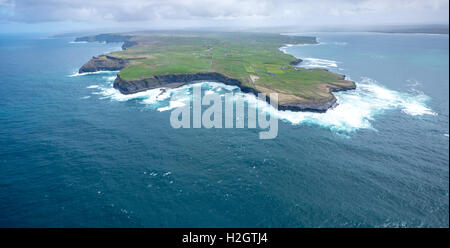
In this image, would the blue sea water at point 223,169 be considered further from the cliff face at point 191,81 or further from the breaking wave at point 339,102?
the cliff face at point 191,81

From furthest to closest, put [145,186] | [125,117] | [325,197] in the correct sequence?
[125,117] → [145,186] → [325,197]

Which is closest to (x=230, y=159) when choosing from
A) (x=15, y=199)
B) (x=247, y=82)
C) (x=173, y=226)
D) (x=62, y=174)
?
(x=173, y=226)

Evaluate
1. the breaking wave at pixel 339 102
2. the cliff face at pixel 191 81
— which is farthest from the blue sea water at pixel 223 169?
the cliff face at pixel 191 81

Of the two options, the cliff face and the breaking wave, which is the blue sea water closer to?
the breaking wave

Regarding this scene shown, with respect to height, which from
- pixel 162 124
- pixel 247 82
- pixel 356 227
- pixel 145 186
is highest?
pixel 247 82

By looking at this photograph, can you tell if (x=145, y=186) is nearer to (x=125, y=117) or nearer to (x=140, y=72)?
(x=125, y=117)

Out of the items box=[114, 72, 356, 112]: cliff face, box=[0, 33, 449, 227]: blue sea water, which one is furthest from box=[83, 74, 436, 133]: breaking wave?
box=[114, 72, 356, 112]: cliff face
